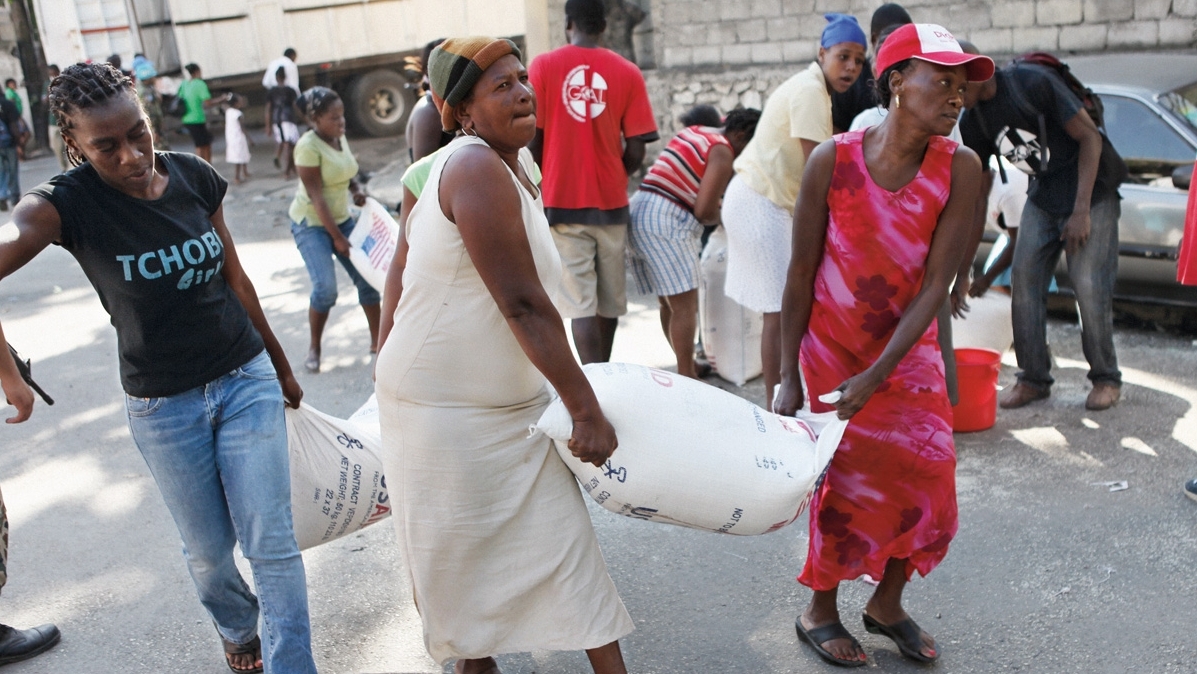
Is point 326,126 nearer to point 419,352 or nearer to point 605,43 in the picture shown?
point 419,352

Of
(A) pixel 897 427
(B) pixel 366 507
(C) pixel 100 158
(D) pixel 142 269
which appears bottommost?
(B) pixel 366 507

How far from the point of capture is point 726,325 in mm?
5227

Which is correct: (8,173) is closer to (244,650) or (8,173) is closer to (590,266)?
(590,266)

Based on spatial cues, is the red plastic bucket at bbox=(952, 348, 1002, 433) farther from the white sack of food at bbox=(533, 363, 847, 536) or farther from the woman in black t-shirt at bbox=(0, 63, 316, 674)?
the woman in black t-shirt at bbox=(0, 63, 316, 674)

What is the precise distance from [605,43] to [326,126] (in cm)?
718

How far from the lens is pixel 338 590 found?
3484 mm

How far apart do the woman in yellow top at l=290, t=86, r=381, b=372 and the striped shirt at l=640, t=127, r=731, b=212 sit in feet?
5.99

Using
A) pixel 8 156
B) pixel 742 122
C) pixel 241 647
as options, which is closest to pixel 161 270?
pixel 241 647

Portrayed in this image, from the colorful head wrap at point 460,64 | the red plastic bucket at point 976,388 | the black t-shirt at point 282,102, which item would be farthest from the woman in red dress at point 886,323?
the black t-shirt at point 282,102

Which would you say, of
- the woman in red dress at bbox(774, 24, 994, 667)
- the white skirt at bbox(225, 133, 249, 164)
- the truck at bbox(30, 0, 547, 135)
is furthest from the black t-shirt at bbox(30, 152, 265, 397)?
the truck at bbox(30, 0, 547, 135)

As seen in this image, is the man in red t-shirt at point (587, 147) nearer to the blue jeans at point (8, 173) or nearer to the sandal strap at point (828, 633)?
the sandal strap at point (828, 633)

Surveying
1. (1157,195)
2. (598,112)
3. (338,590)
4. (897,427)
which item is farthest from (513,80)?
(1157,195)

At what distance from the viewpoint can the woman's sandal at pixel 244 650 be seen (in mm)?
2979

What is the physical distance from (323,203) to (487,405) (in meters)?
3.60
